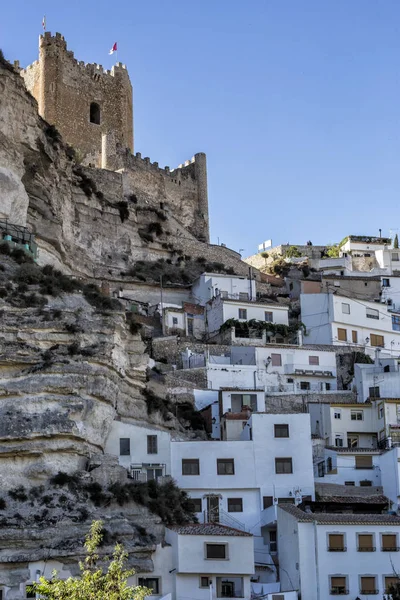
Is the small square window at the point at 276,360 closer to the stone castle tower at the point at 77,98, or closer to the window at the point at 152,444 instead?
the window at the point at 152,444

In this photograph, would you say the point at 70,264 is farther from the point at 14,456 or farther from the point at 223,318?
the point at 14,456

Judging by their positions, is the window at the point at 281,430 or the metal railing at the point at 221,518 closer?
the metal railing at the point at 221,518

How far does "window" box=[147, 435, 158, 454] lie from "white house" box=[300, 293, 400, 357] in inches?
794

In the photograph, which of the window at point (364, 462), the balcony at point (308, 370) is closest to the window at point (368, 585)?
the window at point (364, 462)

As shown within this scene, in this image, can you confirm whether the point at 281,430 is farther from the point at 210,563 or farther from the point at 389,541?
the point at 210,563

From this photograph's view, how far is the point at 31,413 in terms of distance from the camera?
39312 mm

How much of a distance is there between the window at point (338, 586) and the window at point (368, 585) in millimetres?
611

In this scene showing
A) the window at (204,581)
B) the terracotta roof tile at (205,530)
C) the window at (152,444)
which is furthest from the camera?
the window at (152,444)

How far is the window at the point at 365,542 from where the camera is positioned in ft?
130

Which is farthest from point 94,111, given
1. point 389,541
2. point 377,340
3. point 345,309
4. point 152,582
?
point 152,582

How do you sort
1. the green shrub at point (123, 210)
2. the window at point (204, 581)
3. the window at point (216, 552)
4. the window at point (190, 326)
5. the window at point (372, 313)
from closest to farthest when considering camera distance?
the window at point (204, 581) → the window at point (216, 552) → the window at point (190, 326) → the window at point (372, 313) → the green shrub at point (123, 210)

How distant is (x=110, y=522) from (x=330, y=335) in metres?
27.1

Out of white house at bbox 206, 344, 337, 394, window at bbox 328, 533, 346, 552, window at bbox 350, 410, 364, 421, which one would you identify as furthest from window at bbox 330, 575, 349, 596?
white house at bbox 206, 344, 337, 394

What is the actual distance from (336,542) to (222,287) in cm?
2915
